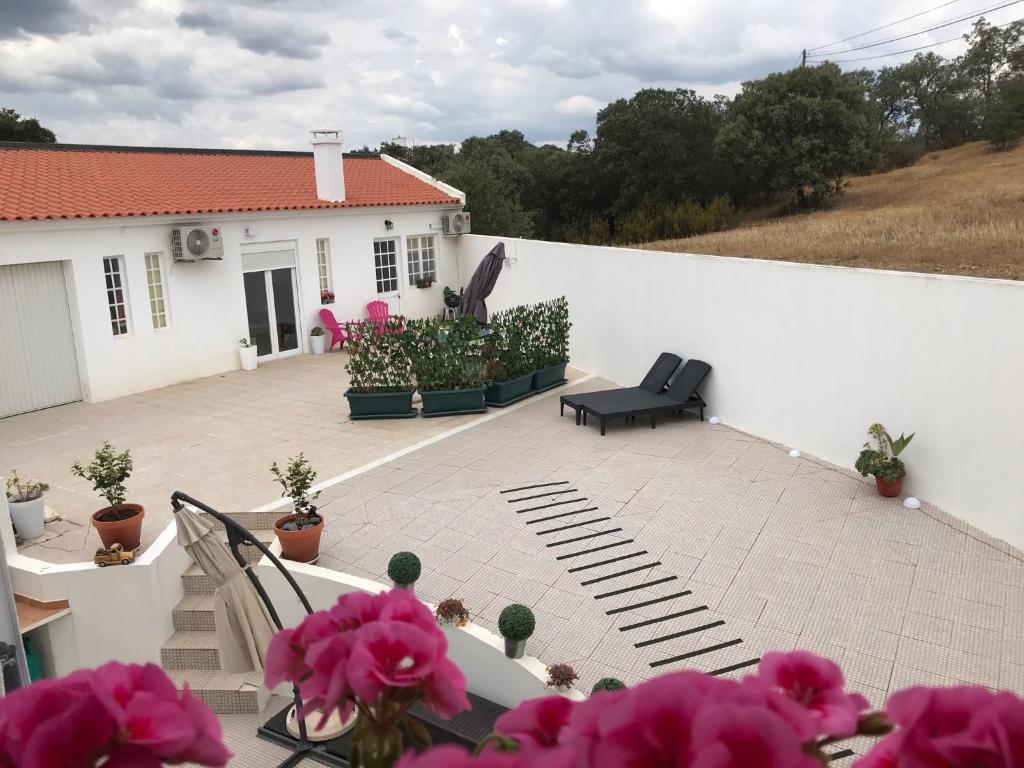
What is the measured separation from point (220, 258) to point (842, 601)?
44.7 feet

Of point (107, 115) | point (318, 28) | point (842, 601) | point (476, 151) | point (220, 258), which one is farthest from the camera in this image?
point (476, 151)

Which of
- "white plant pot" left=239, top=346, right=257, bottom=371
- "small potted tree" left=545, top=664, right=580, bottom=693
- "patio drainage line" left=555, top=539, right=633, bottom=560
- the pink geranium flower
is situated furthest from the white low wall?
the pink geranium flower

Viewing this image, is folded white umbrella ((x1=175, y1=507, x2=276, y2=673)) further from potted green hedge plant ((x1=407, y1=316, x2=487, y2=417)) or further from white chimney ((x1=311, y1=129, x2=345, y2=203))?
white chimney ((x1=311, y1=129, x2=345, y2=203))

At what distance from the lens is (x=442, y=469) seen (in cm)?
1130

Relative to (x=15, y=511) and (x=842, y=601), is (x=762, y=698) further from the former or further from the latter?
(x=15, y=511)

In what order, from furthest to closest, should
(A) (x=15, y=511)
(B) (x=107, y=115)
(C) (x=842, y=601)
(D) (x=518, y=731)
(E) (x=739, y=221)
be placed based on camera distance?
(E) (x=739, y=221), (B) (x=107, y=115), (A) (x=15, y=511), (C) (x=842, y=601), (D) (x=518, y=731)

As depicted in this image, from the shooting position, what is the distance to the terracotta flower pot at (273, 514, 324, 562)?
27.7 ft

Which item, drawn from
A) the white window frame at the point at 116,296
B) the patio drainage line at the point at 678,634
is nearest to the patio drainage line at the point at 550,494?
the patio drainage line at the point at 678,634

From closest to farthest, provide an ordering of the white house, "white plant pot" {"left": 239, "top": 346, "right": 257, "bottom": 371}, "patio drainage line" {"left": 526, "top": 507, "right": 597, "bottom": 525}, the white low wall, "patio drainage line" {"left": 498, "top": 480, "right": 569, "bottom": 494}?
the white low wall
"patio drainage line" {"left": 526, "top": 507, "right": 597, "bottom": 525}
"patio drainage line" {"left": 498, "top": 480, "right": 569, "bottom": 494}
the white house
"white plant pot" {"left": 239, "top": 346, "right": 257, "bottom": 371}

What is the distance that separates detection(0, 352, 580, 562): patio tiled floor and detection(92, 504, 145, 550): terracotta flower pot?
0.38 meters

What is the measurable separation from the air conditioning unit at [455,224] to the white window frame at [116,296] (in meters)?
9.35

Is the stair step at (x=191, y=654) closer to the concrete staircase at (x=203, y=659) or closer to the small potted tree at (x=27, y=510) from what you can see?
the concrete staircase at (x=203, y=659)

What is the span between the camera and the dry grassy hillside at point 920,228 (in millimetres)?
12367

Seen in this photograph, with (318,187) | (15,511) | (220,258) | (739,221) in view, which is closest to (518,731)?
(15,511)
